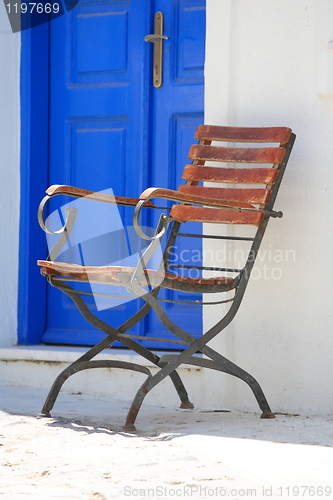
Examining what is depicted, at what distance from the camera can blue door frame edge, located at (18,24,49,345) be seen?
3.53 meters

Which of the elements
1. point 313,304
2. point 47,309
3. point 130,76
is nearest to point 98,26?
point 130,76

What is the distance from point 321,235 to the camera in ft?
8.82

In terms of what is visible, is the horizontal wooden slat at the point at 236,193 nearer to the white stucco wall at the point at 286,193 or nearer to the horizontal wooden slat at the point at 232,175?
the horizontal wooden slat at the point at 232,175

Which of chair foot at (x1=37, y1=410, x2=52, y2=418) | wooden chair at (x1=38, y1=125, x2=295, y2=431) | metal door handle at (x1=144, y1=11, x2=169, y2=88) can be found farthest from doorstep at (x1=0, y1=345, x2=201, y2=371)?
metal door handle at (x1=144, y1=11, x2=169, y2=88)

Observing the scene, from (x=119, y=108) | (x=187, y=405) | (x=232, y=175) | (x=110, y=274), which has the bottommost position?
(x=187, y=405)

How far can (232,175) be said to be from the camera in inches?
106

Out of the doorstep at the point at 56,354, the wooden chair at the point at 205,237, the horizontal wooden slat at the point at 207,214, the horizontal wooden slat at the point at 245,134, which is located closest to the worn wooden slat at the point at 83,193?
the wooden chair at the point at 205,237

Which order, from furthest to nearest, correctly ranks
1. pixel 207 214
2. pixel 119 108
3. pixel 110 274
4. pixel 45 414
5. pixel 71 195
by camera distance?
pixel 119 108, pixel 207 214, pixel 45 414, pixel 71 195, pixel 110 274

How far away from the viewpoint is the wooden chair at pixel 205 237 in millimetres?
2297

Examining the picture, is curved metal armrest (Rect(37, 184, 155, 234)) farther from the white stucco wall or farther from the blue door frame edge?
the blue door frame edge

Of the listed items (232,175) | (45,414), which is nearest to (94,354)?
(45,414)

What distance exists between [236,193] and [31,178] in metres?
1.36

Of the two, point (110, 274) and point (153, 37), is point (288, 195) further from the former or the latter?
point (153, 37)

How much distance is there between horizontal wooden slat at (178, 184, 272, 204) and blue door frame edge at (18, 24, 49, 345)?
1157 mm
